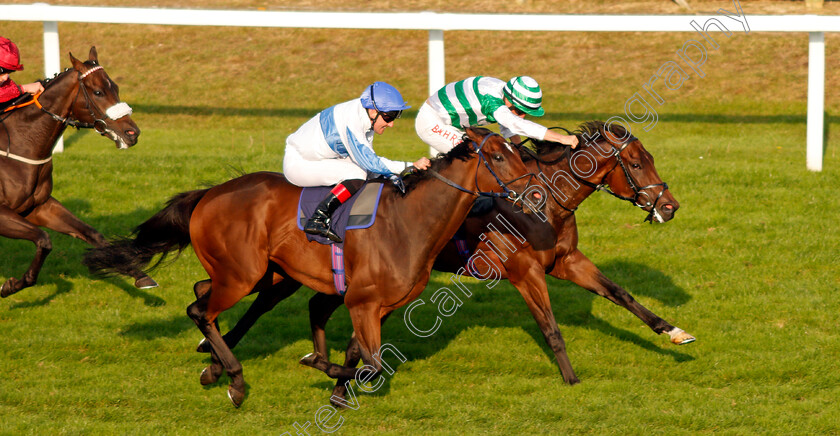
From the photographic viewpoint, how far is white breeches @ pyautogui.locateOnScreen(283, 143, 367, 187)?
556 centimetres

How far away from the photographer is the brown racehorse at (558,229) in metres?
5.97

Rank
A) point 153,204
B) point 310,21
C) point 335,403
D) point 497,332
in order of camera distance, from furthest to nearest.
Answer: point 310,21, point 153,204, point 497,332, point 335,403

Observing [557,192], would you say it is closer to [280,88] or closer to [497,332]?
[497,332]

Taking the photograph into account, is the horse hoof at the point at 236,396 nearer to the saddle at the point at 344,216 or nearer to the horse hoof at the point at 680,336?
the saddle at the point at 344,216

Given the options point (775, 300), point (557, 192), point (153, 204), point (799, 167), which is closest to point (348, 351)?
point (557, 192)

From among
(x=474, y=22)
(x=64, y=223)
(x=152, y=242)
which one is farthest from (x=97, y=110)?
(x=474, y=22)

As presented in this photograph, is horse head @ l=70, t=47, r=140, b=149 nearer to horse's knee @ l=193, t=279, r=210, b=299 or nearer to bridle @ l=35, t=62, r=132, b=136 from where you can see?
bridle @ l=35, t=62, r=132, b=136

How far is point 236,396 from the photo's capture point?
18.2 ft

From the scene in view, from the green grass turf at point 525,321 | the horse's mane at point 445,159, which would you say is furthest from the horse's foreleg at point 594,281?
the horse's mane at point 445,159

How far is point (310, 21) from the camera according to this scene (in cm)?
1016

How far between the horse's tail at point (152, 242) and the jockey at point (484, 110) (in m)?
1.69

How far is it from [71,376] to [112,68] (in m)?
10.5

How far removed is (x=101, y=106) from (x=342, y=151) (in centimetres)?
240

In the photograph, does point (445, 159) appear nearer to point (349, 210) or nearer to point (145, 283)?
point (349, 210)
